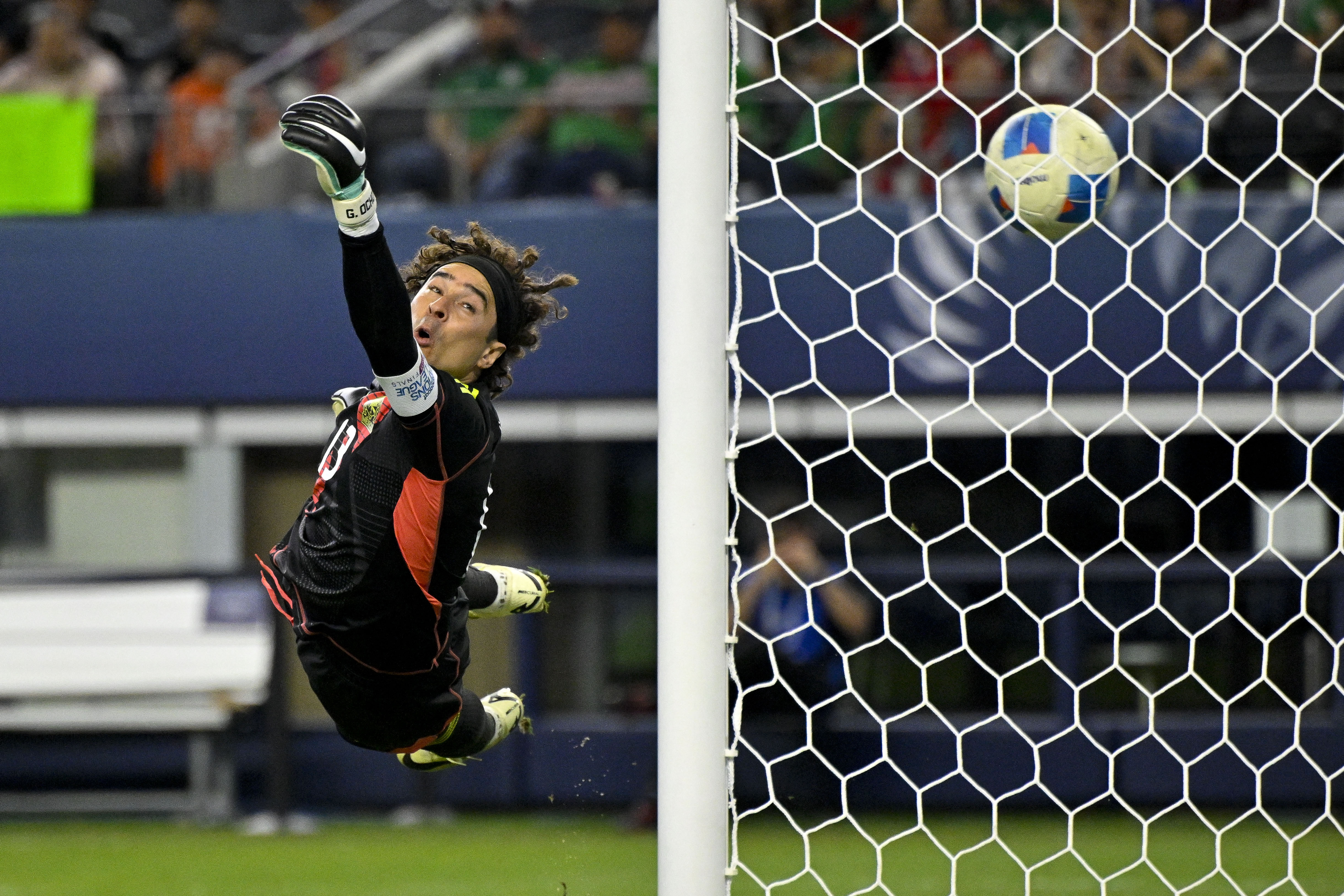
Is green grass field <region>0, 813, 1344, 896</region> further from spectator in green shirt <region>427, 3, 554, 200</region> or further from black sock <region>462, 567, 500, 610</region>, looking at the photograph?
spectator in green shirt <region>427, 3, 554, 200</region>

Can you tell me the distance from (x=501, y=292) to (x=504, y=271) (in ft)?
0.32

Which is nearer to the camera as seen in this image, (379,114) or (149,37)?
(379,114)

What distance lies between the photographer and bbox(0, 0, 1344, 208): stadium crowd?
6.74 m

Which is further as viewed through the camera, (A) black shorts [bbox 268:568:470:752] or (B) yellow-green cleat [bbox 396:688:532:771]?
(B) yellow-green cleat [bbox 396:688:532:771]

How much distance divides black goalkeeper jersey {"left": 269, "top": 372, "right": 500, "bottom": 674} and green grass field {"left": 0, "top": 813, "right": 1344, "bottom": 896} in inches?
107

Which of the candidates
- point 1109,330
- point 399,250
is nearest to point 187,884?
point 399,250

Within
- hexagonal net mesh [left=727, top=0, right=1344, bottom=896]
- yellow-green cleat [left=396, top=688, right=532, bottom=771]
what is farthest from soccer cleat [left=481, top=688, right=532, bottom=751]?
hexagonal net mesh [left=727, top=0, right=1344, bottom=896]

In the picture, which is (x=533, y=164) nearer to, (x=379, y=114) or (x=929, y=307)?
(x=379, y=114)

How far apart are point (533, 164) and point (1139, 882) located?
4.02m

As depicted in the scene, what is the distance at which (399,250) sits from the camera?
7.24 metres

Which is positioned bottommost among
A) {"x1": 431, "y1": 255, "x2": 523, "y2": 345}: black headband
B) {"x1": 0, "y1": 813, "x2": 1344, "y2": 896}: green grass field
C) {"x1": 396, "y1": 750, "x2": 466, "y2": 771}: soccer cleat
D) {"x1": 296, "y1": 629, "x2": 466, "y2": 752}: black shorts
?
{"x1": 0, "y1": 813, "x2": 1344, "y2": 896}: green grass field

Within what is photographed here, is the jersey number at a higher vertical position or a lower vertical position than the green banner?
lower

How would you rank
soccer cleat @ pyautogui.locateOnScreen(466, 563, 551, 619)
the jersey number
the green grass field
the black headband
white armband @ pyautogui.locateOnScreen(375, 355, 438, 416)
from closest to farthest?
1. white armband @ pyautogui.locateOnScreen(375, 355, 438, 416)
2. the jersey number
3. the black headband
4. soccer cleat @ pyautogui.locateOnScreen(466, 563, 551, 619)
5. the green grass field

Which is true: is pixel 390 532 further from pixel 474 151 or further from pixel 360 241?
pixel 474 151
